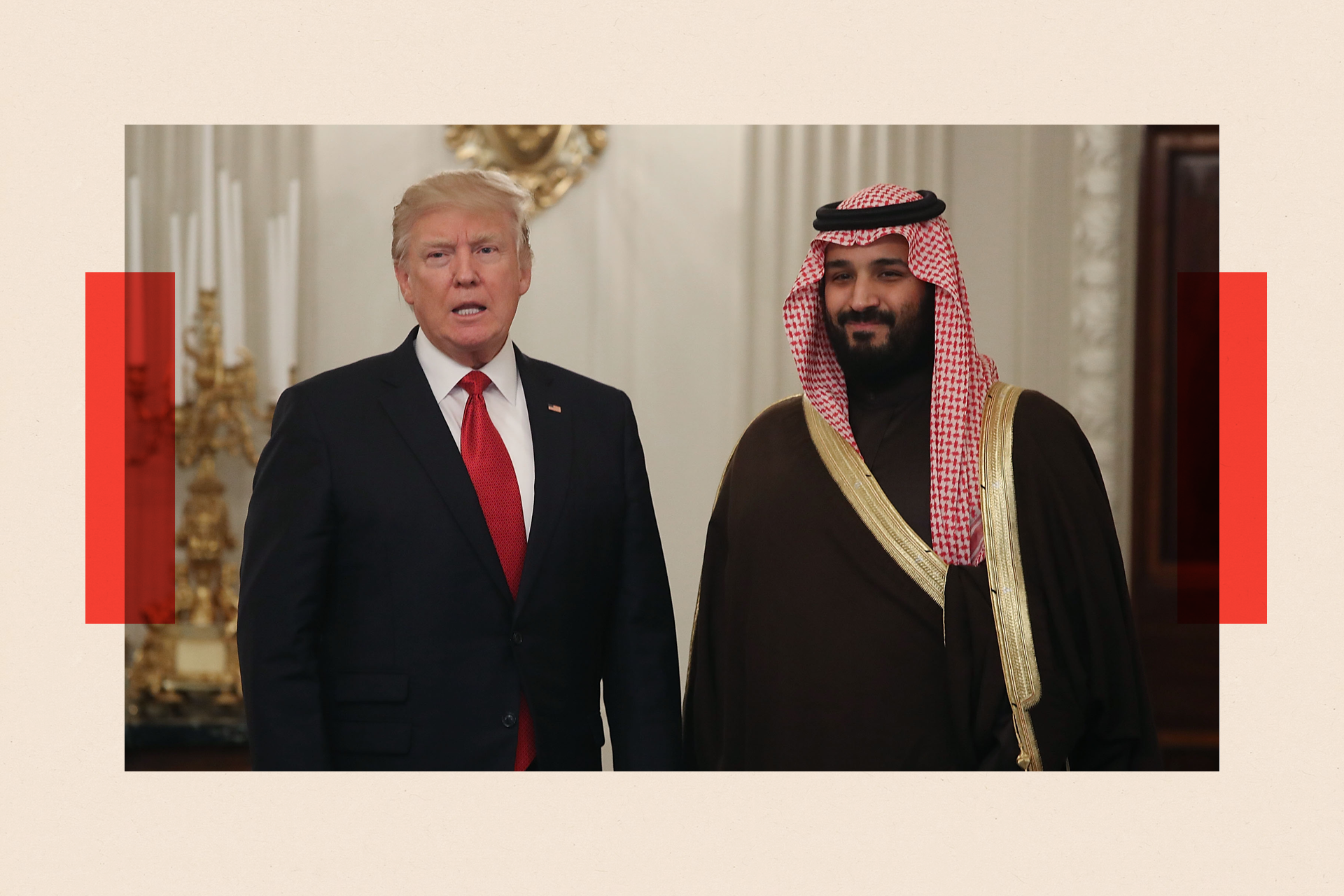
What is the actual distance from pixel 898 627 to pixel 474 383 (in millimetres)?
868

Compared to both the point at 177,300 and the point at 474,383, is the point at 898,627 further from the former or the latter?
the point at 177,300

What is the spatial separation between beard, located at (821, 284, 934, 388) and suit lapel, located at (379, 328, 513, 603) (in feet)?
1.94

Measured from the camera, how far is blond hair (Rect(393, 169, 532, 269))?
209 cm

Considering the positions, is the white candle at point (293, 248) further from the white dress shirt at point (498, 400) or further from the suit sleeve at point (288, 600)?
the suit sleeve at point (288, 600)

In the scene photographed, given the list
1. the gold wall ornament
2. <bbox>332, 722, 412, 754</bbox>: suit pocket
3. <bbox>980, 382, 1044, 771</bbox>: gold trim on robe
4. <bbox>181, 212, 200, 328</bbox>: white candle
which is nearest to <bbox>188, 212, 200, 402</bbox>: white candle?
<bbox>181, 212, 200, 328</bbox>: white candle

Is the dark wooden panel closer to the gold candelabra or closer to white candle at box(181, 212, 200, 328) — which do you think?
the gold candelabra

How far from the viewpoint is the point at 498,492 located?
2.06m

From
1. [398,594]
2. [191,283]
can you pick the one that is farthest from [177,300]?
[398,594]

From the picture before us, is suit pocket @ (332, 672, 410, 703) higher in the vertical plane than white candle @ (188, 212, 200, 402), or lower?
lower

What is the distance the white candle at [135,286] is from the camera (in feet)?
10.5

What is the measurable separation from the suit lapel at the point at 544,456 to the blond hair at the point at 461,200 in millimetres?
217

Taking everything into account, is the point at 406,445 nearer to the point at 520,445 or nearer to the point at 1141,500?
the point at 520,445

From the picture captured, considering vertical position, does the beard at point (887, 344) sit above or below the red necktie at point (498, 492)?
above

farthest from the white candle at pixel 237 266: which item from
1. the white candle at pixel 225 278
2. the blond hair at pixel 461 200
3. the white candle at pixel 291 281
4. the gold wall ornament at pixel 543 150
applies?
the blond hair at pixel 461 200
